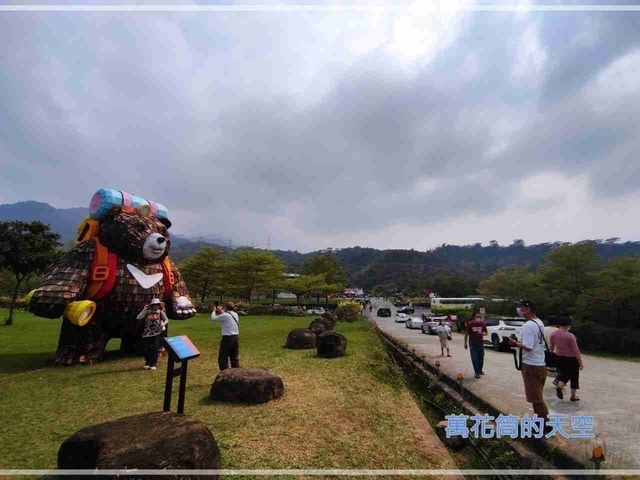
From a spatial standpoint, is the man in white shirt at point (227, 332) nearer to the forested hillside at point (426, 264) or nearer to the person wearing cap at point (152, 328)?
the person wearing cap at point (152, 328)

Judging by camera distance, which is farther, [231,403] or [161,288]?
[161,288]

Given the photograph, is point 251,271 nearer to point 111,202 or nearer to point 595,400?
point 111,202

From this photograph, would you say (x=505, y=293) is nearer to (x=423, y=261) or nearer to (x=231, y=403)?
(x=231, y=403)

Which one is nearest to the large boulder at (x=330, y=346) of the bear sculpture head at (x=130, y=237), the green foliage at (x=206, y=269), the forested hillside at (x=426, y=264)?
the bear sculpture head at (x=130, y=237)

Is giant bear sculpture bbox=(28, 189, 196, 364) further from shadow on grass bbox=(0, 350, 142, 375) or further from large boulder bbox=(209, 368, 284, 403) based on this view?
large boulder bbox=(209, 368, 284, 403)

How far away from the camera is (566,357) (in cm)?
689

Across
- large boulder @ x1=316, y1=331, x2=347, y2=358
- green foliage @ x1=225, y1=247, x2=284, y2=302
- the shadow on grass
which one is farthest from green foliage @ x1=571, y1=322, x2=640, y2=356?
green foliage @ x1=225, y1=247, x2=284, y2=302

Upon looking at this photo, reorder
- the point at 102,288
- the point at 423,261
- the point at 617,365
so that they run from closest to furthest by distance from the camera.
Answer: the point at 102,288 < the point at 617,365 < the point at 423,261

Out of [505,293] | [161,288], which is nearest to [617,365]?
[161,288]

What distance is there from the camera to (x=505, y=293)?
133 feet

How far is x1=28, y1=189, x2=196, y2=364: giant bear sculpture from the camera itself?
7.95 metres

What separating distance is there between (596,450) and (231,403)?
15.6ft

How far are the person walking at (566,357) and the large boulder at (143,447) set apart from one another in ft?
20.3

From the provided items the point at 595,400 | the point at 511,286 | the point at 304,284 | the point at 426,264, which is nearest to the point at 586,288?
the point at 511,286
